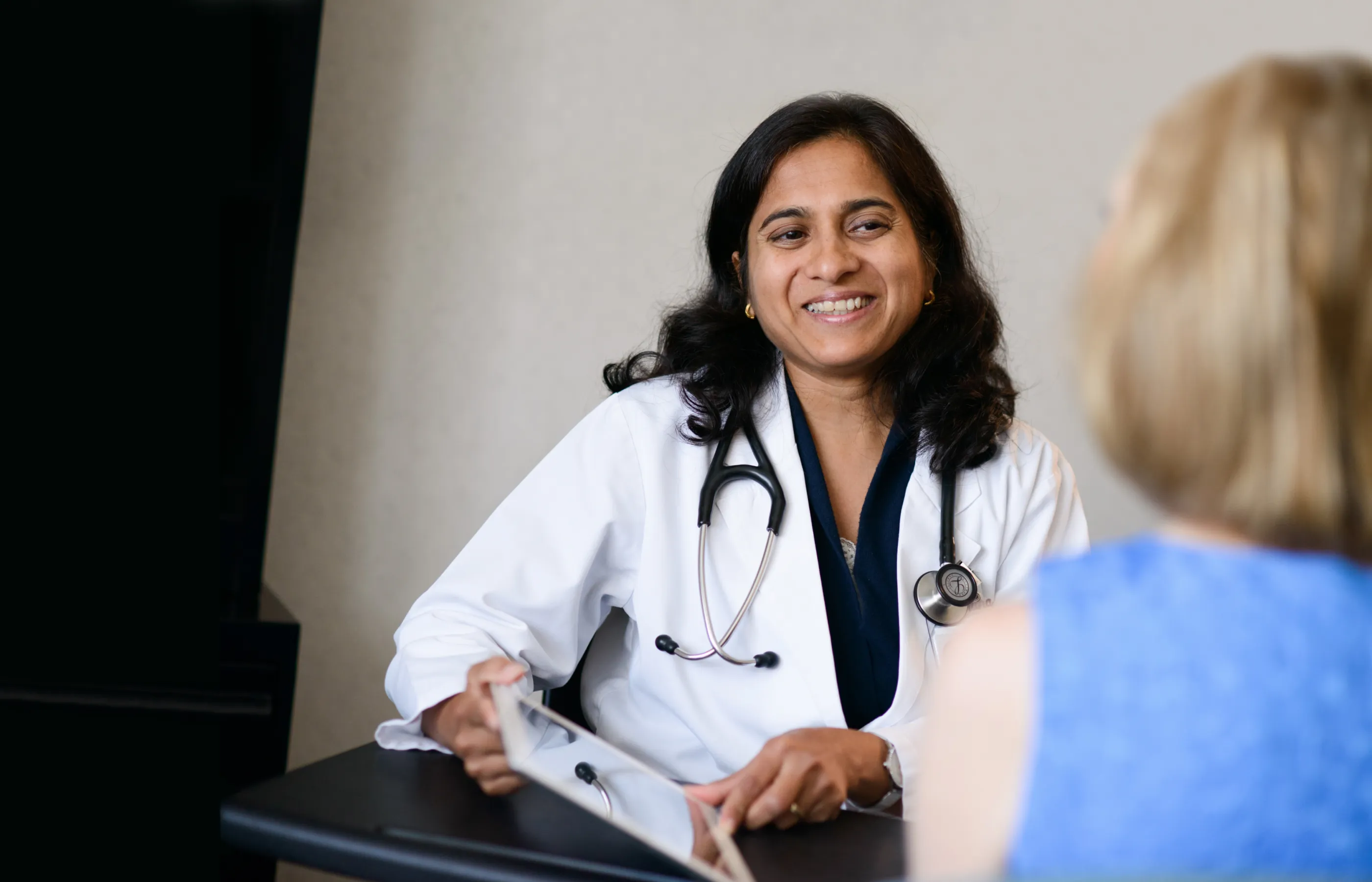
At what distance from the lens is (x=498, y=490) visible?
2.26m

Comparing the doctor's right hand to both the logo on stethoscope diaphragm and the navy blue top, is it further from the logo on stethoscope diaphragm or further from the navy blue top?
the logo on stethoscope diaphragm

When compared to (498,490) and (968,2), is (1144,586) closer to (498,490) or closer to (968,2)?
(498,490)

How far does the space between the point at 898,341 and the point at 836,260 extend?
18 cm

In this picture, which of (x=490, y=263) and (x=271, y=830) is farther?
(x=490, y=263)

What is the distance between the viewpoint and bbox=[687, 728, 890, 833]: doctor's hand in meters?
1.02

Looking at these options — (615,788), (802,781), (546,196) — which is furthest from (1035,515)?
(546,196)

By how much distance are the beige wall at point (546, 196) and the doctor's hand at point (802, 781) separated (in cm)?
115

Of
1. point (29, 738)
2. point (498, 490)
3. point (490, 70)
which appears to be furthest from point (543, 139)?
point (29, 738)

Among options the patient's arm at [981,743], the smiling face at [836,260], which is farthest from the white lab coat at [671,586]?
the patient's arm at [981,743]

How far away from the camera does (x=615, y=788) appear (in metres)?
1.03

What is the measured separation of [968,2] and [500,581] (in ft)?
5.34

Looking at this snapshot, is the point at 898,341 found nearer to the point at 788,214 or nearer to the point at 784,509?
the point at 788,214

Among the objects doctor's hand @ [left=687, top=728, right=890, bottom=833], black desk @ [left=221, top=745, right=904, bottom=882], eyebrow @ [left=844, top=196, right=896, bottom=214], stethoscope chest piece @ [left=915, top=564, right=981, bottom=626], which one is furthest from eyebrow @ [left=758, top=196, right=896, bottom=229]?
black desk @ [left=221, top=745, right=904, bottom=882]

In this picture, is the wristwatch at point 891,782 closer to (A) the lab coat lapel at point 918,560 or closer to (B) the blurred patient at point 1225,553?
(A) the lab coat lapel at point 918,560
